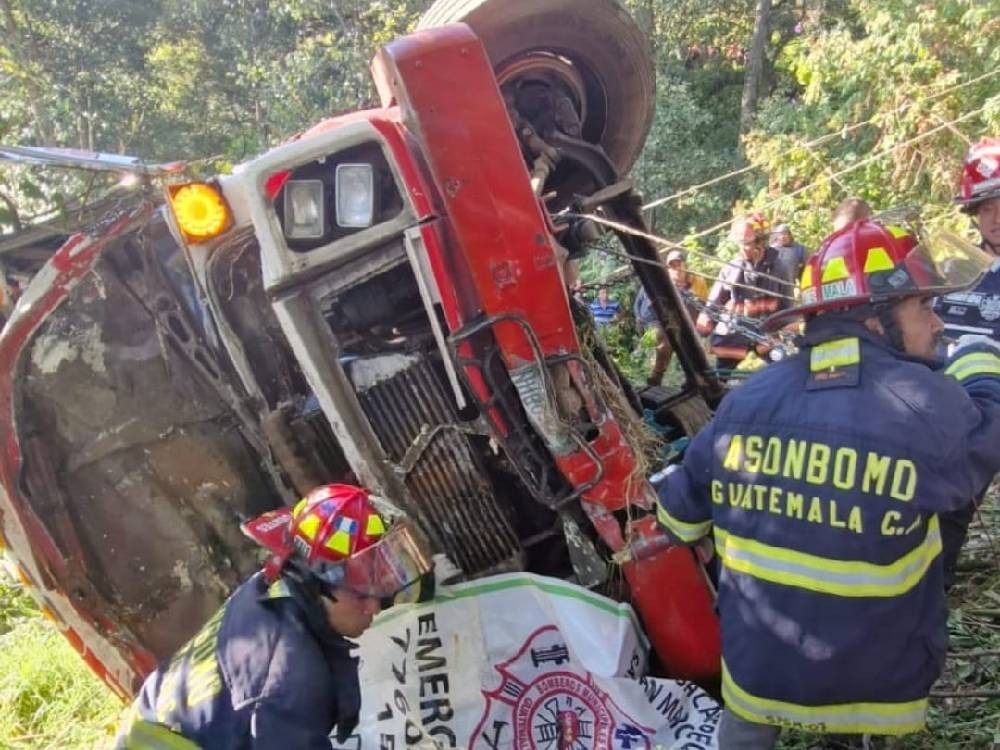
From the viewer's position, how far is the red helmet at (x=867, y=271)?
1932 mm

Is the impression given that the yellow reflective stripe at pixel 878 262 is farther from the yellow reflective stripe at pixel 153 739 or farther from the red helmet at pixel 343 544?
the yellow reflective stripe at pixel 153 739

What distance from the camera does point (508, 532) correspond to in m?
2.77

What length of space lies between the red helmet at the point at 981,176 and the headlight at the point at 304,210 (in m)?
2.13

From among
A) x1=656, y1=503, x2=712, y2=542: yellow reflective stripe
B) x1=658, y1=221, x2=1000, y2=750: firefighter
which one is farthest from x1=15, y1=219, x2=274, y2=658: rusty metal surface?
x1=658, y1=221, x2=1000, y2=750: firefighter

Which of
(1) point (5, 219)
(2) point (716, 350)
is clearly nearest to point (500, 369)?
(1) point (5, 219)

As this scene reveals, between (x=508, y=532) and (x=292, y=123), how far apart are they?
11.7 meters

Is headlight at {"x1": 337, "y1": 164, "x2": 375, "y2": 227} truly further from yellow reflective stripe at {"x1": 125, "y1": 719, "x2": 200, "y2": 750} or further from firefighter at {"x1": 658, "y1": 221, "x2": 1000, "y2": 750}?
yellow reflective stripe at {"x1": 125, "y1": 719, "x2": 200, "y2": 750}

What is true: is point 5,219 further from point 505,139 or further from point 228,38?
point 228,38

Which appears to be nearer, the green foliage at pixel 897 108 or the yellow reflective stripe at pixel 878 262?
the yellow reflective stripe at pixel 878 262

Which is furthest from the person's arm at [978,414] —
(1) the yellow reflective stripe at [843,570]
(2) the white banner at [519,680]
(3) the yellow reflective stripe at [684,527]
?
(2) the white banner at [519,680]

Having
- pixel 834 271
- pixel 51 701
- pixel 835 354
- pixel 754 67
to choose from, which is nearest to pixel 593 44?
pixel 834 271

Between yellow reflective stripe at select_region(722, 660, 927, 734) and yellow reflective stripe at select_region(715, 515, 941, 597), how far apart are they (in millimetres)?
279

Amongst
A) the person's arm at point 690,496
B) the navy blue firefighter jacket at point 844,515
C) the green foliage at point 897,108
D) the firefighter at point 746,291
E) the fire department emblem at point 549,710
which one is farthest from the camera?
the green foliage at point 897,108

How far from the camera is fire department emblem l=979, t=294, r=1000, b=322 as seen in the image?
2.73 metres
